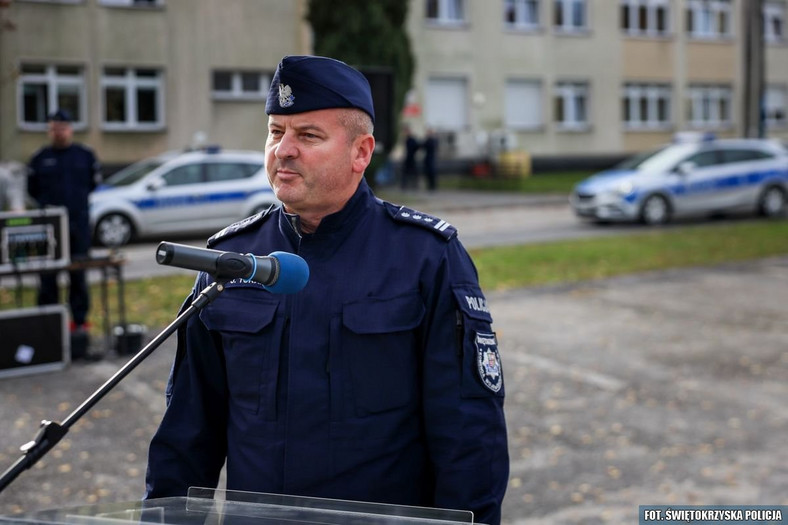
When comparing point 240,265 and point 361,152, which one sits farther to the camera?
point 361,152

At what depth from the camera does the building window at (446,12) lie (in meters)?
36.3

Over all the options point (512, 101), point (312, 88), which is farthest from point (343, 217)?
point (512, 101)

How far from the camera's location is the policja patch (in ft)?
8.87

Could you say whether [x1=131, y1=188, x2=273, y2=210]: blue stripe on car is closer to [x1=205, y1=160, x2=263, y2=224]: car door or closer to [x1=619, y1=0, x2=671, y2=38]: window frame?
[x1=205, y1=160, x2=263, y2=224]: car door

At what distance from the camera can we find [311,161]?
2656 mm

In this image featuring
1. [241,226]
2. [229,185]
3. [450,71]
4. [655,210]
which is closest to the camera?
[241,226]

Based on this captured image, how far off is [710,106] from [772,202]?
21.5 m

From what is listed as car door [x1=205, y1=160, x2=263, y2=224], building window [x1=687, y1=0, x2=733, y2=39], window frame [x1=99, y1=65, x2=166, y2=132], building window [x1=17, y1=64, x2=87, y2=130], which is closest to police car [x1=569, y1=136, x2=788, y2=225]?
car door [x1=205, y1=160, x2=263, y2=224]

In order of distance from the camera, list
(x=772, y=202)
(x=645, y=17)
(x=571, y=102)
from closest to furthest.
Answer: (x=772, y=202), (x=571, y=102), (x=645, y=17)

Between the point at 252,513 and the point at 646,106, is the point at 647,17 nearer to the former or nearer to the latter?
the point at 646,106

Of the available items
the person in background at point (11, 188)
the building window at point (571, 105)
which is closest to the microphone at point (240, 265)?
the person in background at point (11, 188)

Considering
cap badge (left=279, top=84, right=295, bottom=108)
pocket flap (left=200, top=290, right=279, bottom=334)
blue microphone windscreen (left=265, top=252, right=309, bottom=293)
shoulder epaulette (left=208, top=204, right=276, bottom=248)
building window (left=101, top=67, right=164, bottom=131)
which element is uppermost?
building window (left=101, top=67, right=164, bottom=131)

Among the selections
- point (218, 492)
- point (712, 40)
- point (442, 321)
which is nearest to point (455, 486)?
point (442, 321)

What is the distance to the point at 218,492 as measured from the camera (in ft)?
7.22
